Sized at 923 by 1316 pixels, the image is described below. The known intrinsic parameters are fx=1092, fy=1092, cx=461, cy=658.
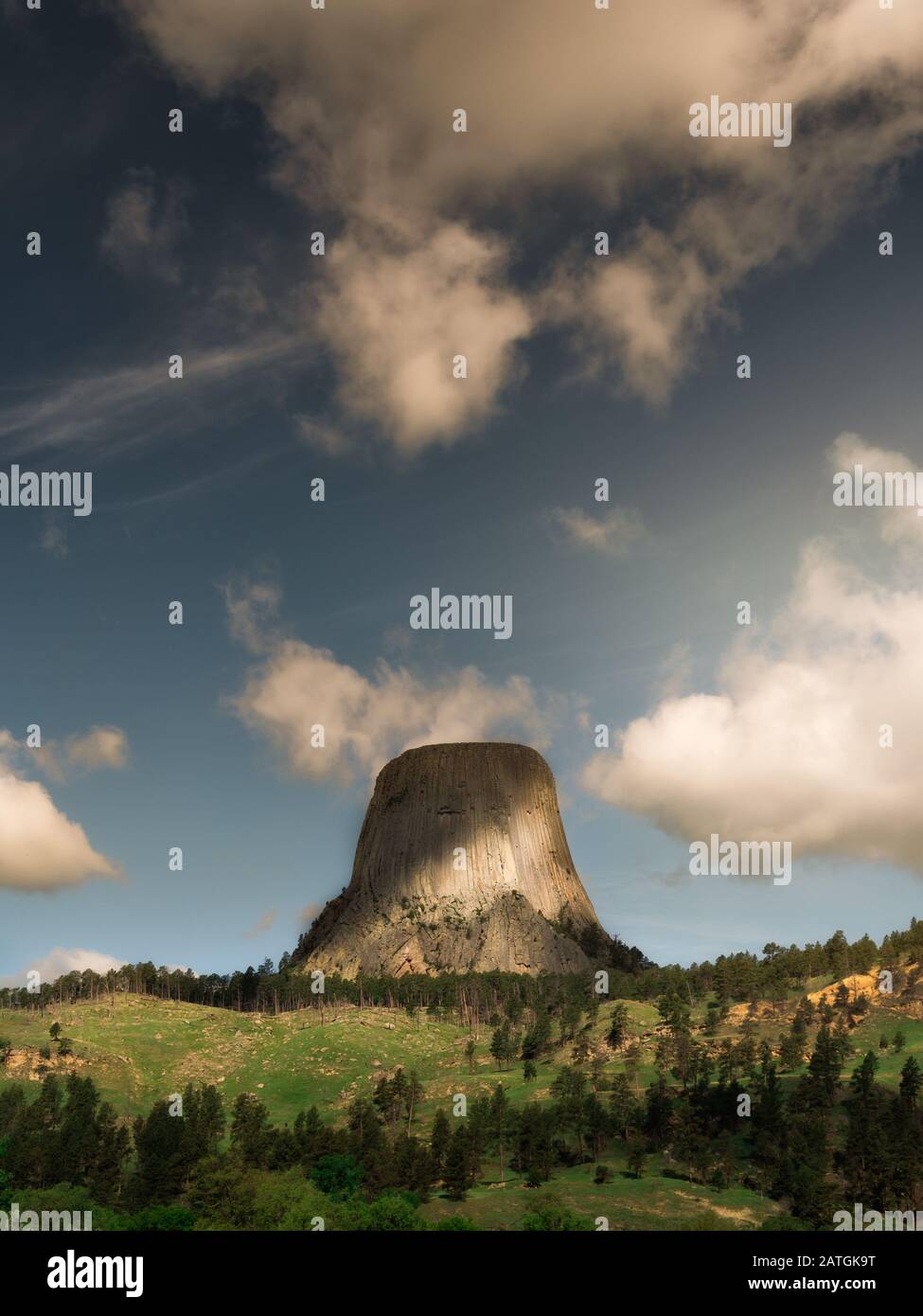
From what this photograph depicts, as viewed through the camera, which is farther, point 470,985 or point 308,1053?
point 470,985

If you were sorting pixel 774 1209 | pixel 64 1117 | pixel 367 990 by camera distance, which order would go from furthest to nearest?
pixel 367 990 → pixel 64 1117 → pixel 774 1209

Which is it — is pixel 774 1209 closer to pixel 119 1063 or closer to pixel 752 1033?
pixel 752 1033

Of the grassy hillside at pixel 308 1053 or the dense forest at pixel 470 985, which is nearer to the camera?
the grassy hillside at pixel 308 1053

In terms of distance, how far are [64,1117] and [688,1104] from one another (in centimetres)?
5551

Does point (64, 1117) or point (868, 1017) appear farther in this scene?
point (868, 1017)

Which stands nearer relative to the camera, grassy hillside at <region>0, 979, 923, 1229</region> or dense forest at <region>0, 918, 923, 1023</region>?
grassy hillside at <region>0, 979, 923, 1229</region>

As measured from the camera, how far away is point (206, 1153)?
88500mm

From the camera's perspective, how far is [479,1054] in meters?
125

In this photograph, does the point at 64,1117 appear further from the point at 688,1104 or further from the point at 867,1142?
the point at 867,1142

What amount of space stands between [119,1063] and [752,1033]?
6797cm
